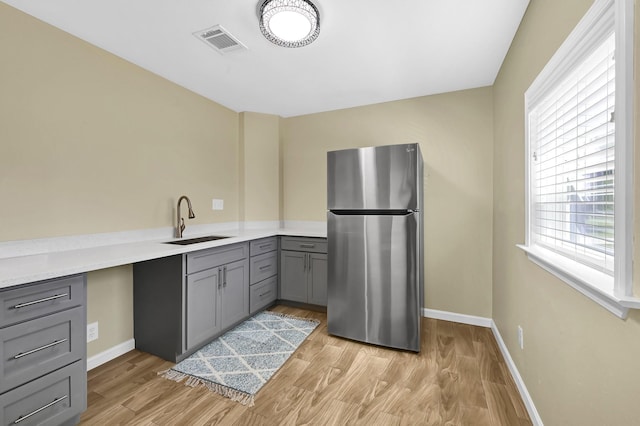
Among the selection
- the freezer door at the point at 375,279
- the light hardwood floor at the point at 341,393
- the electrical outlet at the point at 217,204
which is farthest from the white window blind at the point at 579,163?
the electrical outlet at the point at 217,204

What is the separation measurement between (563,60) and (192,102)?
9.80 feet

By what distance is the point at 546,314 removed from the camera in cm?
143

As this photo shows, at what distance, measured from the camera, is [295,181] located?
3.81 metres

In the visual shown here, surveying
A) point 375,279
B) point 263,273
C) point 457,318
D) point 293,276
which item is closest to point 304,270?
point 293,276

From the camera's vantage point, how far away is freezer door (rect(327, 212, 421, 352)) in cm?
231

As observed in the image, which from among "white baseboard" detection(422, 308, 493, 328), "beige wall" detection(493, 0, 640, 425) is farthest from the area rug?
"beige wall" detection(493, 0, 640, 425)

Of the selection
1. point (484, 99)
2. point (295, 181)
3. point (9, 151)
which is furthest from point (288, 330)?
point (484, 99)

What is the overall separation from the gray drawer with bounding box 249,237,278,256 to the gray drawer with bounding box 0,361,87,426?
1.58 meters

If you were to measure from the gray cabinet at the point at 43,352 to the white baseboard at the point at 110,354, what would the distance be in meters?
0.61

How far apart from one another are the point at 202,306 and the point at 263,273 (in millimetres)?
843

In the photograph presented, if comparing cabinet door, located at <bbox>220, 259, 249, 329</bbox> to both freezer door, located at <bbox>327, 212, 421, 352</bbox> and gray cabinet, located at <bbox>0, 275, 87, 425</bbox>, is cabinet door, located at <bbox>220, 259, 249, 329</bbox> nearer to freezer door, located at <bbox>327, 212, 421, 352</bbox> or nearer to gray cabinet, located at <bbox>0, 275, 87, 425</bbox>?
freezer door, located at <bbox>327, 212, 421, 352</bbox>

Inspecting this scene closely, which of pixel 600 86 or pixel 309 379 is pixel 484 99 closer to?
pixel 600 86

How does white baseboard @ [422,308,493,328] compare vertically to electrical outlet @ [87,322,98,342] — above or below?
below

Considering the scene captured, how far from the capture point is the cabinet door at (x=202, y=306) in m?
2.19
